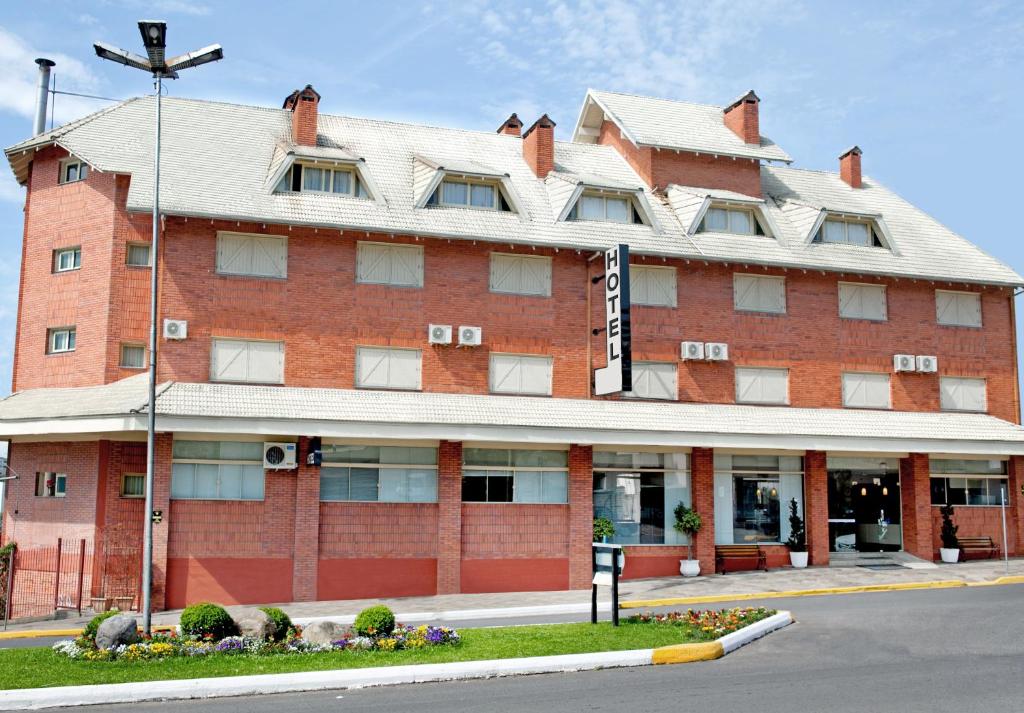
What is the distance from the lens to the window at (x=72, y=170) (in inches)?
1084

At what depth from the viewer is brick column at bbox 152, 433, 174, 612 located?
23719 millimetres

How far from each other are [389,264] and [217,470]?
7015mm

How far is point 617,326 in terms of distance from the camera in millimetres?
27047

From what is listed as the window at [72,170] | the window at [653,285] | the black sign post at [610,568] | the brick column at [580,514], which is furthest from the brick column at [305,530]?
the window at [653,285]

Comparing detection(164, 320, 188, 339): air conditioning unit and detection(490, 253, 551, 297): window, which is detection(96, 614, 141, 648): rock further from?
detection(490, 253, 551, 297): window

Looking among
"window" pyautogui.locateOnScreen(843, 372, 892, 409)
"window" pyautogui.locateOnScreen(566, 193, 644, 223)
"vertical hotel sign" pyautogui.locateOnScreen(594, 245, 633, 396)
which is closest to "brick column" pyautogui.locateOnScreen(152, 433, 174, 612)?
"vertical hotel sign" pyautogui.locateOnScreen(594, 245, 633, 396)

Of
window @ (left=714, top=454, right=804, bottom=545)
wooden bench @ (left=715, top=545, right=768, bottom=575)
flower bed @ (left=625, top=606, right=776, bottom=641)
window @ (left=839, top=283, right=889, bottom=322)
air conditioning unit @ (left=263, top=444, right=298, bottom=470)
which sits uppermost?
window @ (left=839, top=283, right=889, bottom=322)

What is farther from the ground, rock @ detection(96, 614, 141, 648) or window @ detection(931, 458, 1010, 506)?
window @ detection(931, 458, 1010, 506)

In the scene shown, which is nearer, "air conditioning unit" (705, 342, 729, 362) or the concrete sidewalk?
the concrete sidewalk

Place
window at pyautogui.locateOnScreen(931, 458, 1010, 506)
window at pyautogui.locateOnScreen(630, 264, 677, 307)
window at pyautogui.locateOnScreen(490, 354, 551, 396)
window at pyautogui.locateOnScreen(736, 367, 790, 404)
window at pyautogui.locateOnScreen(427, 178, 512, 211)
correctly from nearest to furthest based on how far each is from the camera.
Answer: window at pyautogui.locateOnScreen(490, 354, 551, 396) → window at pyautogui.locateOnScreen(427, 178, 512, 211) → window at pyautogui.locateOnScreen(630, 264, 677, 307) → window at pyautogui.locateOnScreen(736, 367, 790, 404) → window at pyautogui.locateOnScreen(931, 458, 1010, 506)

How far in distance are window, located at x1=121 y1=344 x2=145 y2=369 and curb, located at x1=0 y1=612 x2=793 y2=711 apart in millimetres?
14182

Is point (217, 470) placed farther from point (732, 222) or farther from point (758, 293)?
point (732, 222)

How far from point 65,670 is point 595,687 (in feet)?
23.7

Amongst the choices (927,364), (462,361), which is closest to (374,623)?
(462,361)
